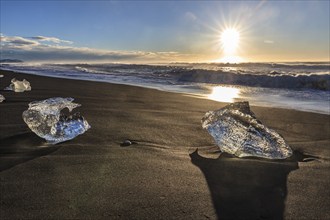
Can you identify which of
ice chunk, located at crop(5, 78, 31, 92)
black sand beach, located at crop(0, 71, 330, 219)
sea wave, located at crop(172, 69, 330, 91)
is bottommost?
black sand beach, located at crop(0, 71, 330, 219)

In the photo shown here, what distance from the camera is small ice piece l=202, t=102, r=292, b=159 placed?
114 inches

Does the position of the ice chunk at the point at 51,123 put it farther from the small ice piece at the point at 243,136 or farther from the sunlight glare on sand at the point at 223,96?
the sunlight glare on sand at the point at 223,96

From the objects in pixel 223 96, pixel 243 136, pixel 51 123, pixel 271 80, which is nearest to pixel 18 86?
pixel 51 123

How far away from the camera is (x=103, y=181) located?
2.21 meters

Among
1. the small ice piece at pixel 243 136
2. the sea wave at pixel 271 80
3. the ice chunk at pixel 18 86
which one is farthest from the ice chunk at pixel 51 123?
the sea wave at pixel 271 80

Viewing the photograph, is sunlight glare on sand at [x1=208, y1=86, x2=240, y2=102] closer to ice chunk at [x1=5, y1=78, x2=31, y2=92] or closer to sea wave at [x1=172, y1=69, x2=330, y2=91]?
sea wave at [x1=172, y1=69, x2=330, y2=91]

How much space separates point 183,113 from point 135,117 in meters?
0.95

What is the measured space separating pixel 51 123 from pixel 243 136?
175 cm

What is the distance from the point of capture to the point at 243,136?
119 inches

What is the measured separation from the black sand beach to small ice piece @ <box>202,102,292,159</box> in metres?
0.12

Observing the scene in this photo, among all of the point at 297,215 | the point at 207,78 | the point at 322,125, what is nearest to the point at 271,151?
the point at 297,215

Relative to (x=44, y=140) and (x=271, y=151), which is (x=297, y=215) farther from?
(x=44, y=140)

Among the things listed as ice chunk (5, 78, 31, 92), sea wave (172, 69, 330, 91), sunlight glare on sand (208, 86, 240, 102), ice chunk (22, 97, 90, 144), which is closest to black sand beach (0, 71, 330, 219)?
ice chunk (22, 97, 90, 144)

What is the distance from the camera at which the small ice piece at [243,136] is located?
9.53 ft
